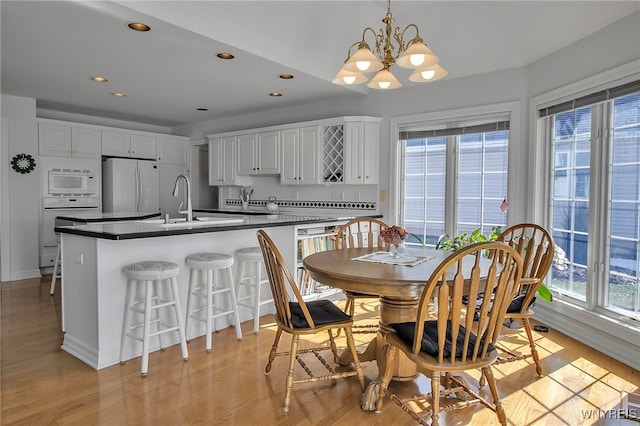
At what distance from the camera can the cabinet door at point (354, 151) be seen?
16.1 ft

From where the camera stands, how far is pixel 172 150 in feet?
23.3

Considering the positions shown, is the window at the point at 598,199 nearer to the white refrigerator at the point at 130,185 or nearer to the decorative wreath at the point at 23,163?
the white refrigerator at the point at 130,185

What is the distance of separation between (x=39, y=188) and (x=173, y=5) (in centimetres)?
390

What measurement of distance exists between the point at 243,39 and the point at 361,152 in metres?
2.01

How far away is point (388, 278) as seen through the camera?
1986 mm

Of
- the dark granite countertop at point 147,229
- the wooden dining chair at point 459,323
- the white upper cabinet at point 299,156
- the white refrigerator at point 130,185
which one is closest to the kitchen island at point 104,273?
the dark granite countertop at point 147,229

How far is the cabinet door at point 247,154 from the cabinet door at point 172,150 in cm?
158

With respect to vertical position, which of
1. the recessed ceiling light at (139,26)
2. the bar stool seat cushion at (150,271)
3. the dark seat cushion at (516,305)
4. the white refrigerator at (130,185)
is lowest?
the dark seat cushion at (516,305)

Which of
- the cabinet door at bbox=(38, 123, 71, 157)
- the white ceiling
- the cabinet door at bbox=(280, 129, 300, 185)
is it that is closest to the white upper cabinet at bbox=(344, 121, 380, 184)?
the white ceiling

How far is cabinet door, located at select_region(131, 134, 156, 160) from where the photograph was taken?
6559 millimetres

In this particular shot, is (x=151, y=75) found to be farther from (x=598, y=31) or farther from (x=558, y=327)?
(x=558, y=327)

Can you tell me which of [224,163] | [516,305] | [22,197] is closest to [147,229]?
[516,305]

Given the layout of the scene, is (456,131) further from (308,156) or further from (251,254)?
(251,254)

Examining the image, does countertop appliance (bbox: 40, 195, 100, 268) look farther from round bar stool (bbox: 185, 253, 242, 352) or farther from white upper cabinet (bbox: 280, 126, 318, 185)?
round bar stool (bbox: 185, 253, 242, 352)
